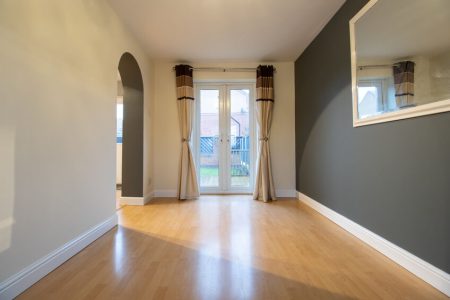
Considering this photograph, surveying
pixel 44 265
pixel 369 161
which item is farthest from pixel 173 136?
pixel 369 161

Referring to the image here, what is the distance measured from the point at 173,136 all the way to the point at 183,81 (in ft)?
3.08

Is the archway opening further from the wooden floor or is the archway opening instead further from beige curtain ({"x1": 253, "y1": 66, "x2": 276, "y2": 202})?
beige curtain ({"x1": 253, "y1": 66, "x2": 276, "y2": 202})

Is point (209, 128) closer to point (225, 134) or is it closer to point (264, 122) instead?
point (225, 134)

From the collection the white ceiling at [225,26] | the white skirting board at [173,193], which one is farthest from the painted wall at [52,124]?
the white skirting board at [173,193]

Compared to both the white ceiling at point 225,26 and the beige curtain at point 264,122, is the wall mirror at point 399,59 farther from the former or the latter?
the beige curtain at point 264,122

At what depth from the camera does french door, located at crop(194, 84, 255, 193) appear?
13.9ft

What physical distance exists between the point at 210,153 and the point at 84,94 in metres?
2.53

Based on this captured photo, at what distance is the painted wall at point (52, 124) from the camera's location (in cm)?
131

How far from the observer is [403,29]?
1.67 m

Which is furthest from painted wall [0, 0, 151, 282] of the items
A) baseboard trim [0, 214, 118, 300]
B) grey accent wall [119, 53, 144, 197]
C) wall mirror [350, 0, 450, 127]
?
wall mirror [350, 0, 450, 127]

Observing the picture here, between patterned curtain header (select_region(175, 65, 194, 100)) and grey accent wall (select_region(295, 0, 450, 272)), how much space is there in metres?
1.84

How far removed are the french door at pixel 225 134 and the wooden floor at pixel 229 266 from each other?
5.28 ft

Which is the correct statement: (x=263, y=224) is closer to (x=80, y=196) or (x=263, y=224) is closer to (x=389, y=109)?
(x=389, y=109)

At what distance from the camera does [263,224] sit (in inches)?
103
